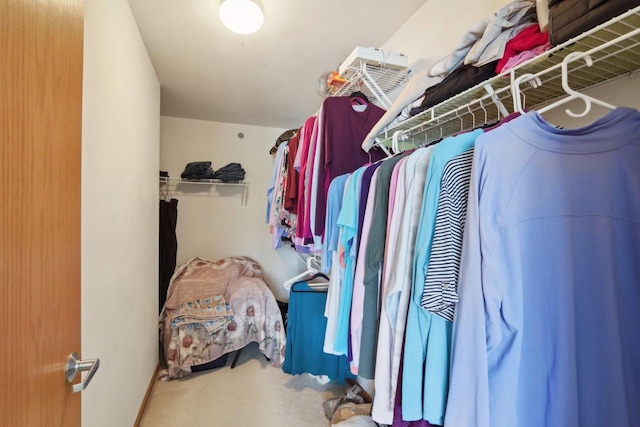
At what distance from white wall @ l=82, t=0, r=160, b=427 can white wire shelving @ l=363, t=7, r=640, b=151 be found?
1.20 meters

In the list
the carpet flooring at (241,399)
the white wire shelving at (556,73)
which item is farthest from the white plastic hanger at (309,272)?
the white wire shelving at (556,73)

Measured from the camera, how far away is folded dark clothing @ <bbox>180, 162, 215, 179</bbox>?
2912 millimetres

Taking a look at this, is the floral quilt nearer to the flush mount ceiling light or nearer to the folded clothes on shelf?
the folded clothes on shelf

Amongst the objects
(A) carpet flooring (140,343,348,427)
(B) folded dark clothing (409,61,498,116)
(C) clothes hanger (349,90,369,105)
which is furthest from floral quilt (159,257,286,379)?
(B) folded dark clothing (409,61,498,116)

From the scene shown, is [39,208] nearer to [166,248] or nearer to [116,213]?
[116,213]

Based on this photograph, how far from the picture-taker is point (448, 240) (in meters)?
0.64

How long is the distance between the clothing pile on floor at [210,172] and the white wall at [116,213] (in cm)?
95

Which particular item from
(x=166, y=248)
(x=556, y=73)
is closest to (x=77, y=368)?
(x=556, y=73)

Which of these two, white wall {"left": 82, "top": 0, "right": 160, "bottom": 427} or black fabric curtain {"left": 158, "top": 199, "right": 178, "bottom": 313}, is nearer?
white wall {"left": 82, "top": 0, "right": 160, "bottom": 427}

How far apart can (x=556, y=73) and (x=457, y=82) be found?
0.25m

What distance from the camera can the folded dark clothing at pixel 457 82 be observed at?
2.77 ft

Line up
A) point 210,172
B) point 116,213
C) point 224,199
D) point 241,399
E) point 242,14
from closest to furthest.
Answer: point 116,213 < point 242,14 < point 241,399 < point 210,172 < point 224,199

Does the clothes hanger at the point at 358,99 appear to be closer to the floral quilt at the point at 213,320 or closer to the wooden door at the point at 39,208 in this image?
the wooden door at the point at 39,208

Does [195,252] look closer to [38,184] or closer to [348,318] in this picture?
[348,318]
